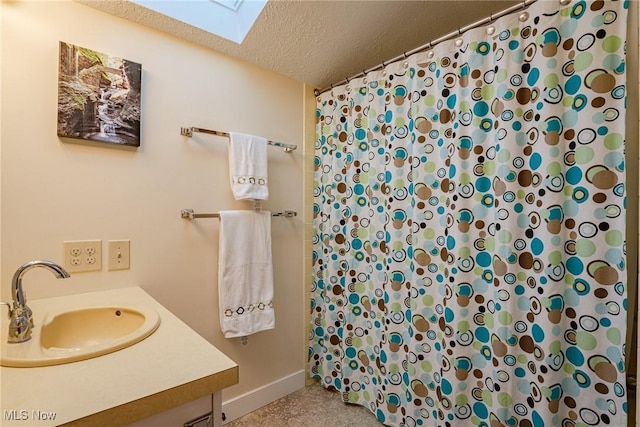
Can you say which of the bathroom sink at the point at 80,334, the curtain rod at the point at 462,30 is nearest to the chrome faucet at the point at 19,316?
the bathroom sink at the point at 80,334

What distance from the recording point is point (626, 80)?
0.93 metres

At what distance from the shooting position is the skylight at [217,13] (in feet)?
Result: 4.44

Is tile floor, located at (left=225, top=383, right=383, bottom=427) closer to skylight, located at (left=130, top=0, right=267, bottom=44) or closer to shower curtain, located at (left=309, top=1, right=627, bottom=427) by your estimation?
shower curtain, located at (left=309, top=1, right=627, bottom=427)

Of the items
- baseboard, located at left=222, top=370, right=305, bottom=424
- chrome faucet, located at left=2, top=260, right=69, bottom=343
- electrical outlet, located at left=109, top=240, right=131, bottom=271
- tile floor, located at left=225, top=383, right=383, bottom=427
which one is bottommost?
tile floor, located at left=225, top=383, right=383, bottom=427

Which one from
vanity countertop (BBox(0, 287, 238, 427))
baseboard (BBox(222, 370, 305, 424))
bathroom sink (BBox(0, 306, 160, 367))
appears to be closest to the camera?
vanity countertop (BBox(0, 287, 238, 427))

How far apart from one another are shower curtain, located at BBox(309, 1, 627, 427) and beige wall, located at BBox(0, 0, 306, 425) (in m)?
0.45

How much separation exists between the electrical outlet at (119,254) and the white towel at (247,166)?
1.83ft

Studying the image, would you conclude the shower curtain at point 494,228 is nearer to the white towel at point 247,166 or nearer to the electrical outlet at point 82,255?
the white towel at point 247,166

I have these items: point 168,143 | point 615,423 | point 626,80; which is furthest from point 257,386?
point 626,80

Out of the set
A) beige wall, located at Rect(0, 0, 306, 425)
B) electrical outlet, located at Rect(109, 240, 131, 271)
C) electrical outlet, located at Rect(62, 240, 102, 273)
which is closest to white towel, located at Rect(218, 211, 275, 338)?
beige wall, located at Rect(0, 0, 306, 425)

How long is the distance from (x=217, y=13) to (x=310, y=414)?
2.31 m

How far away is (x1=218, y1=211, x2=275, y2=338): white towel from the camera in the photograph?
1.56 m

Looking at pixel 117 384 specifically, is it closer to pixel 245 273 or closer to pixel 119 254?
pixel 119 254

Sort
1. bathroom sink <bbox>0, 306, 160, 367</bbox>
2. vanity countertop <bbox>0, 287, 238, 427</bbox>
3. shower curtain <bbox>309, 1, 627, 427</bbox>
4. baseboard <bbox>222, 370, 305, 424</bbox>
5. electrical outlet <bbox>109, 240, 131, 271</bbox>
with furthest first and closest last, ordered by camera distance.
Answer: baseboard <bbox>222, 370, 305, 424</bbox> → electrical outlet <bbox>109, 240, 131, 271</bbox> → shower curtain <bbox>309, 1, 627, 427</bbox> → bathroom sink <bbox>0, 306, 160, 367</bbox> → vanity countertop <bbox>0, 287, 238, 427</bbox>
